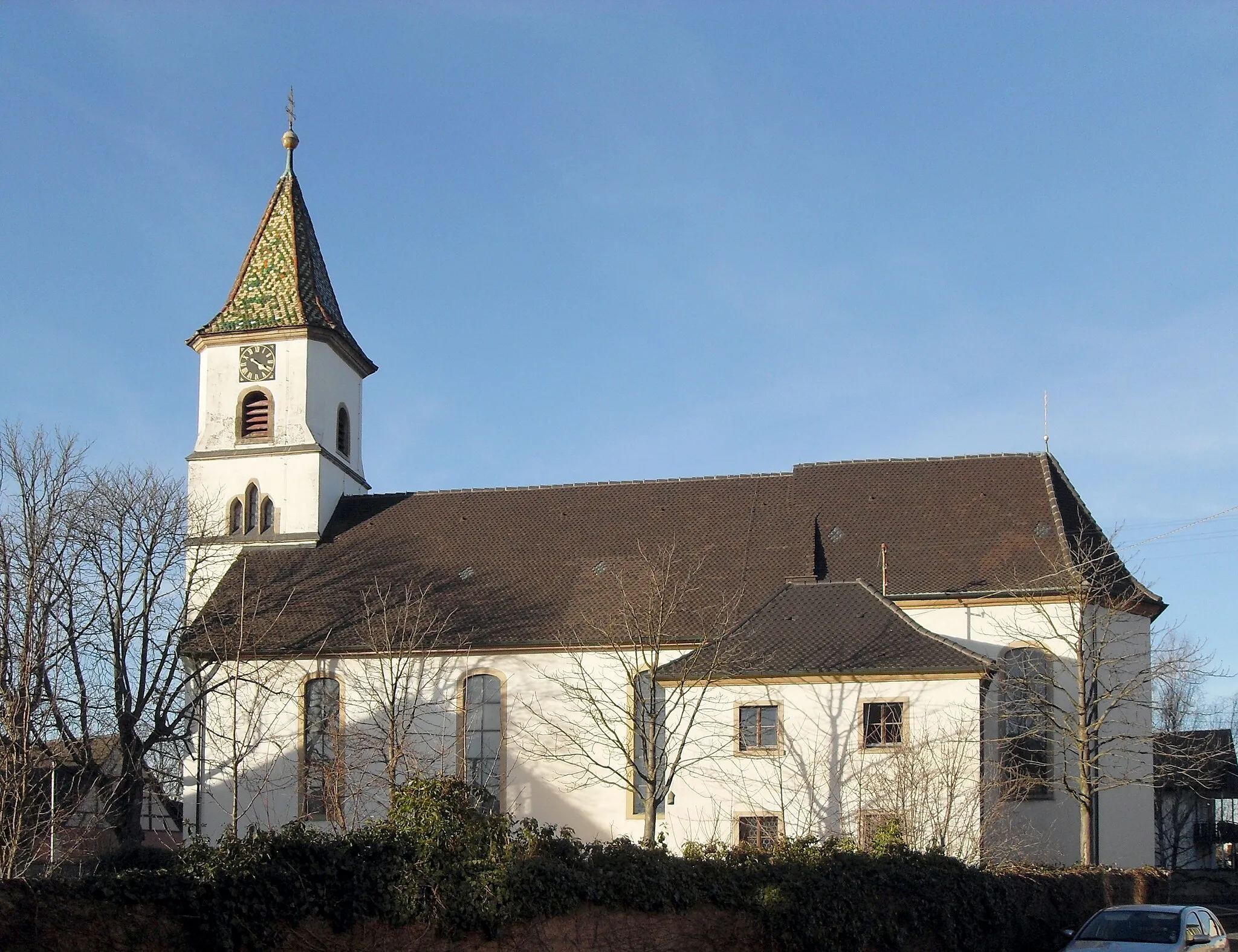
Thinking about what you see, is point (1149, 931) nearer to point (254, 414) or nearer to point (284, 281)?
point (254, 414)

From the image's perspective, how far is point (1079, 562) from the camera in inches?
1172

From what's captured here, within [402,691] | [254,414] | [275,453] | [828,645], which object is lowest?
[402,691]

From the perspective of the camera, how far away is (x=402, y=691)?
32156 mm

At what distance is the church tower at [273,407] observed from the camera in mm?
36406

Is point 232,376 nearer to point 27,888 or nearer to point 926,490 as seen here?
point 926,490

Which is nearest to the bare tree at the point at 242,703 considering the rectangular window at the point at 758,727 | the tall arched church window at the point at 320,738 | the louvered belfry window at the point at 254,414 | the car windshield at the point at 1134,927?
the tall arched church window at the point at 320,738

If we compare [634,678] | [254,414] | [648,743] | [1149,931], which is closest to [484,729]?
[634,678]

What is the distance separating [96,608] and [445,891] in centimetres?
2185

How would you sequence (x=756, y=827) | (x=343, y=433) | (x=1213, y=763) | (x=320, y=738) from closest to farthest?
(x=756, y=827) → (x=320, y=738) → (x=343, y=433) → (x=1213, y=763)

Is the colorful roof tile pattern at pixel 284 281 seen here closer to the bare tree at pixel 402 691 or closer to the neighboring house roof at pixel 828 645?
the bare tree at pixel 402 691

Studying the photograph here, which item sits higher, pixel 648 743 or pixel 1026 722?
pixel 1026 722

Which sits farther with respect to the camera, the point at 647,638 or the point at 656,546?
the point at 656,546

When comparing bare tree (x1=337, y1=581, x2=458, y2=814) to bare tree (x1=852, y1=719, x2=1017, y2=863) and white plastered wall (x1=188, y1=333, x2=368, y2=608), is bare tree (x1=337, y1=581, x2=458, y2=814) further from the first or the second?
bare tree (x1=852, y1=719, x2=1017, y2=863)

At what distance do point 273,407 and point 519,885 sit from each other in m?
25.8
